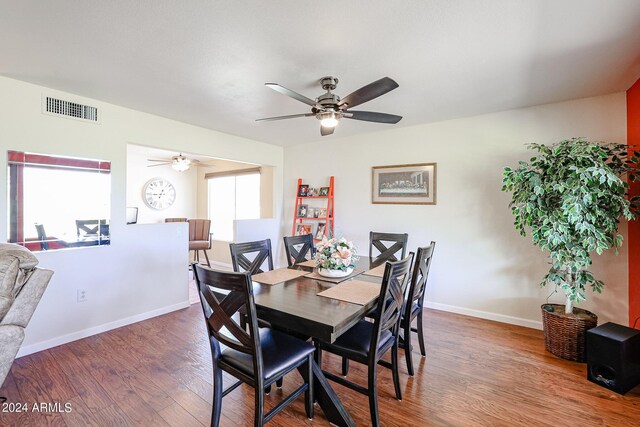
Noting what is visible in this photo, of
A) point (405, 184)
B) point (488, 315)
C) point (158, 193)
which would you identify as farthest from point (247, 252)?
point (158, 193)

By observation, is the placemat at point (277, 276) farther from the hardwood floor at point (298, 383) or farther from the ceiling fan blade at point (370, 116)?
the ceiling fan blade at point (370, 116)

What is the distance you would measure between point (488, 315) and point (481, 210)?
1.21 m

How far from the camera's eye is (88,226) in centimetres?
285

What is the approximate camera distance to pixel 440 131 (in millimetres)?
3547

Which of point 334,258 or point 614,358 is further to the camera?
point 334,258

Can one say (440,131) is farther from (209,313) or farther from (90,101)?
(90,101)

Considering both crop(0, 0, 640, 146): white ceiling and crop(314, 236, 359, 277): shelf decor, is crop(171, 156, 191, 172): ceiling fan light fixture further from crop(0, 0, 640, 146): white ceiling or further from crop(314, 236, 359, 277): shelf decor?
crop(314, 236, 359, 277): shelf decor

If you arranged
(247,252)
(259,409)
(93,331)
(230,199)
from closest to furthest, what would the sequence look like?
(259,409)
(247,252)
(93,331)
(230,199)

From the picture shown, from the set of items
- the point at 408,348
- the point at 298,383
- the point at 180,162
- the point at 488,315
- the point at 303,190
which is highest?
the point at 180,162

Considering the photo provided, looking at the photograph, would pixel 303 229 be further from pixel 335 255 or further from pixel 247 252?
pixel 335 255

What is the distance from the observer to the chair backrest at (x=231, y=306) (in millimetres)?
1357

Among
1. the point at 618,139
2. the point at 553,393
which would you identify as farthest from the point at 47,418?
the point at 618,139

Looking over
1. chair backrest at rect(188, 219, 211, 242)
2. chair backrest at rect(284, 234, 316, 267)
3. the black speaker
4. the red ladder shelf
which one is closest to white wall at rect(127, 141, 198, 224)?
chair backrest at rect(188, 219, 211, 242)

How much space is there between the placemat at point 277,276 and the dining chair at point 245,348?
1.48 ft
